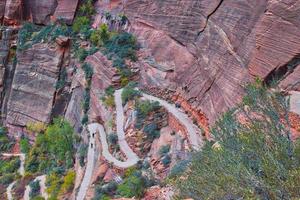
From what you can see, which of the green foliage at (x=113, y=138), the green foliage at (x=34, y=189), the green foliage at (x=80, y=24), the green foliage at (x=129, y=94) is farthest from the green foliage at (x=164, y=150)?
the green foliage at (x=80, y=24)

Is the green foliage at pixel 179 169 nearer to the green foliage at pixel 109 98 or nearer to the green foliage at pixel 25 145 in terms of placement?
the green foliage at pixel 109 98

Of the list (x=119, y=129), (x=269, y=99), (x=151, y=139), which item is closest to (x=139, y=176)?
(x=151, y=139)

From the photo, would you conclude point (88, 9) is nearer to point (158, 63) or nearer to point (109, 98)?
point (158, 63)

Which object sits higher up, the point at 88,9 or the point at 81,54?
the point at 88,9

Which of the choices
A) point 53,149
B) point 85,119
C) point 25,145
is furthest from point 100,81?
point 25,145

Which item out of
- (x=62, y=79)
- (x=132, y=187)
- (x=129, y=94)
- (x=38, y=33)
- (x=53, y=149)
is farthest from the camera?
(x=38, y=33)
